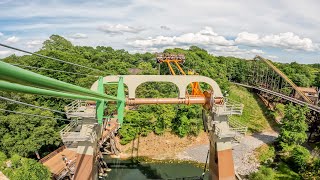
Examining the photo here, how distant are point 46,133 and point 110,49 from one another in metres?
40.4

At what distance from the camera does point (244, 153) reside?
2639cm

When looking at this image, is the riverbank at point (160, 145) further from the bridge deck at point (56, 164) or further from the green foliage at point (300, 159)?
the green foliage at point (300, 159)

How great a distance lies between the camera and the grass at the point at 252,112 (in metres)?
33.6

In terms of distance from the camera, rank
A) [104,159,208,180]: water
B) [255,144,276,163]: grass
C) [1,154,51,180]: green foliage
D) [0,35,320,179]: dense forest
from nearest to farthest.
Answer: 1. [1,154,51,180]: green foliage
2. [0,35,320,179]: dense forest
3. [104,159,208,180]: water
4. [255,144,276,163]: grass

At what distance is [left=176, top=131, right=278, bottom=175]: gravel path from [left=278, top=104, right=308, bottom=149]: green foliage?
130 inches

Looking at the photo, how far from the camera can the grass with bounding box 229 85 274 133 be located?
33.6m

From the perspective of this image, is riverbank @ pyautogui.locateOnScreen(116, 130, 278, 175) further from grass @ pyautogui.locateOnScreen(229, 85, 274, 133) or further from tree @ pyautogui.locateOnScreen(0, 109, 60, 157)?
tree @ pyautogui.locateOnScreen(0, 109, 60, 157)

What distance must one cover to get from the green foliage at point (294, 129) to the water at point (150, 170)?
8.90 m

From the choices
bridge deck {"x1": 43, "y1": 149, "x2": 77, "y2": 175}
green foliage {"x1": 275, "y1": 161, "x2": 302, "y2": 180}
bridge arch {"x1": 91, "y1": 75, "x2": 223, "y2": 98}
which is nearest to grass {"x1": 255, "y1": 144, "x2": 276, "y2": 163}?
green foliage {"x1": 275, "y1": 161, "x2": 302, "y2": 180}

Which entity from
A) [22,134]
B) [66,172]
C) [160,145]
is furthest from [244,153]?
[22,134]

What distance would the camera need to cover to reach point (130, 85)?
1526 cm

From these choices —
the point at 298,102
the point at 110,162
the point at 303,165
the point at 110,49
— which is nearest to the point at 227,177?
the point at 303,165

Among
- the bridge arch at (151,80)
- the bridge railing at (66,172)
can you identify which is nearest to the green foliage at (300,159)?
the bridge arch at (151,80)

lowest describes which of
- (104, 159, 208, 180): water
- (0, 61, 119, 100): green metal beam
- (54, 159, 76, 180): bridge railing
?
(104, 159, 208, 180): water
